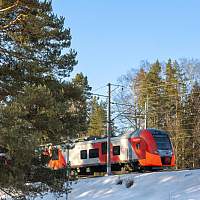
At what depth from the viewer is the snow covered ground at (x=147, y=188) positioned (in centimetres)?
2041

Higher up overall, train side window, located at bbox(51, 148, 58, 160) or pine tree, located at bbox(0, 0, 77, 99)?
pine tree, located at bbox(0, 0, 77, 99)

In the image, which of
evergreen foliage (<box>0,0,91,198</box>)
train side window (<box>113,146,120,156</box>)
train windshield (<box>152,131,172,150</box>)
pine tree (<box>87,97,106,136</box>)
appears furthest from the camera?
pine tree (<box>87,97,106,136</box>)

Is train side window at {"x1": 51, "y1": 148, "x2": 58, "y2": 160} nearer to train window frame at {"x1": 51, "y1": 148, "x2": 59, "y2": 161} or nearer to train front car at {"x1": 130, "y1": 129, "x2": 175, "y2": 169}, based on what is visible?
train window frame at {"x1": 51, "y1": 148, "x2": 59, "y2": 161}

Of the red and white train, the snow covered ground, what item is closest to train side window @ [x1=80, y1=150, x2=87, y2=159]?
the red and white train

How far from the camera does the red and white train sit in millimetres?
30875

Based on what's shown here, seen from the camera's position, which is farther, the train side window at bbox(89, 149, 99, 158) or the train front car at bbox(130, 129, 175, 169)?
the train side window at bbox(89, 149, 99, 158)

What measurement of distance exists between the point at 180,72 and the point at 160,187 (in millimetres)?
36704

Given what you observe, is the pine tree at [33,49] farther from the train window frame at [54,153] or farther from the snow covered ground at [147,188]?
the snow covered ground at [147,188]

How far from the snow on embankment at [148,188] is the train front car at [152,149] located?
199 inches

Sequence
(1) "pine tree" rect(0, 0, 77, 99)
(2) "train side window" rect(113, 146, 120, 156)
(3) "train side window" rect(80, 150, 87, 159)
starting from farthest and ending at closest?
(3) "train side window" rect(80, 150, 87, 159) < (2) "train side window" rect(113, 146, 120, 156) < (1) "pine tree" rect(0, 0, 77, 99)

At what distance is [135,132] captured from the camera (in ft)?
106

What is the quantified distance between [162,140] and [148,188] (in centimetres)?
1008

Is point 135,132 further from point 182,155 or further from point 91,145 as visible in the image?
point 182,155

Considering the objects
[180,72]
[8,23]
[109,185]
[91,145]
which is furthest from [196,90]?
[8,23]
